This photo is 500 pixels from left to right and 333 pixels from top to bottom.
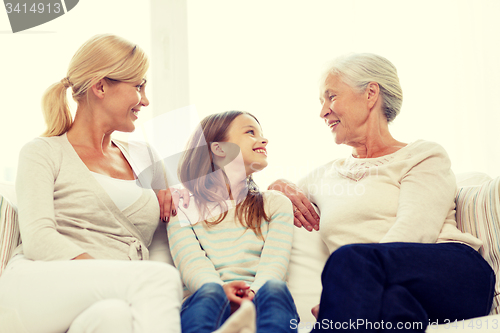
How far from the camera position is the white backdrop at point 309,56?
213 centimetres

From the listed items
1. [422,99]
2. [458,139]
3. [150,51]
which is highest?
[150,51]

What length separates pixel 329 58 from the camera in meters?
2.22

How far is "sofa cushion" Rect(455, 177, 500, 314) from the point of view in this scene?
121 cm

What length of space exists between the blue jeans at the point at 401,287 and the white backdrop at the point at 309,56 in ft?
3.78

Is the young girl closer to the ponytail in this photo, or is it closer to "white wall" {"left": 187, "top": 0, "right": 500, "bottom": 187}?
the ponytail

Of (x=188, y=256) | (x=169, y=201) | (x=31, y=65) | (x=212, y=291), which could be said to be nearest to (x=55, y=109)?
(x=169, y=201)

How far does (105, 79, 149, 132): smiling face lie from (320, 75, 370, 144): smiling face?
684 mm

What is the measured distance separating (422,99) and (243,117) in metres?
1.27

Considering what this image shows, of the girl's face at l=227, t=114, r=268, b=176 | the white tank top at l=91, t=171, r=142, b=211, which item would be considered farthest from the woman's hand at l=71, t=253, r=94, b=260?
the girl's face at l=227, t=114, r=268, b=176

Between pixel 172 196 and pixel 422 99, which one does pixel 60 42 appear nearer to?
pixel 172 196

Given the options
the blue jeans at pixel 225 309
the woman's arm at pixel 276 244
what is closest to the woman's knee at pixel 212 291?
the blue jeans at pixel 225 309

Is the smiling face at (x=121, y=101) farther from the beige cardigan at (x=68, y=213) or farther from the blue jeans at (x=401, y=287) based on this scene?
the blue jeans at (x=401, y=287)

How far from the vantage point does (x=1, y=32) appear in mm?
1976

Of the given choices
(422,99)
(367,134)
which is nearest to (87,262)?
(367,134)
